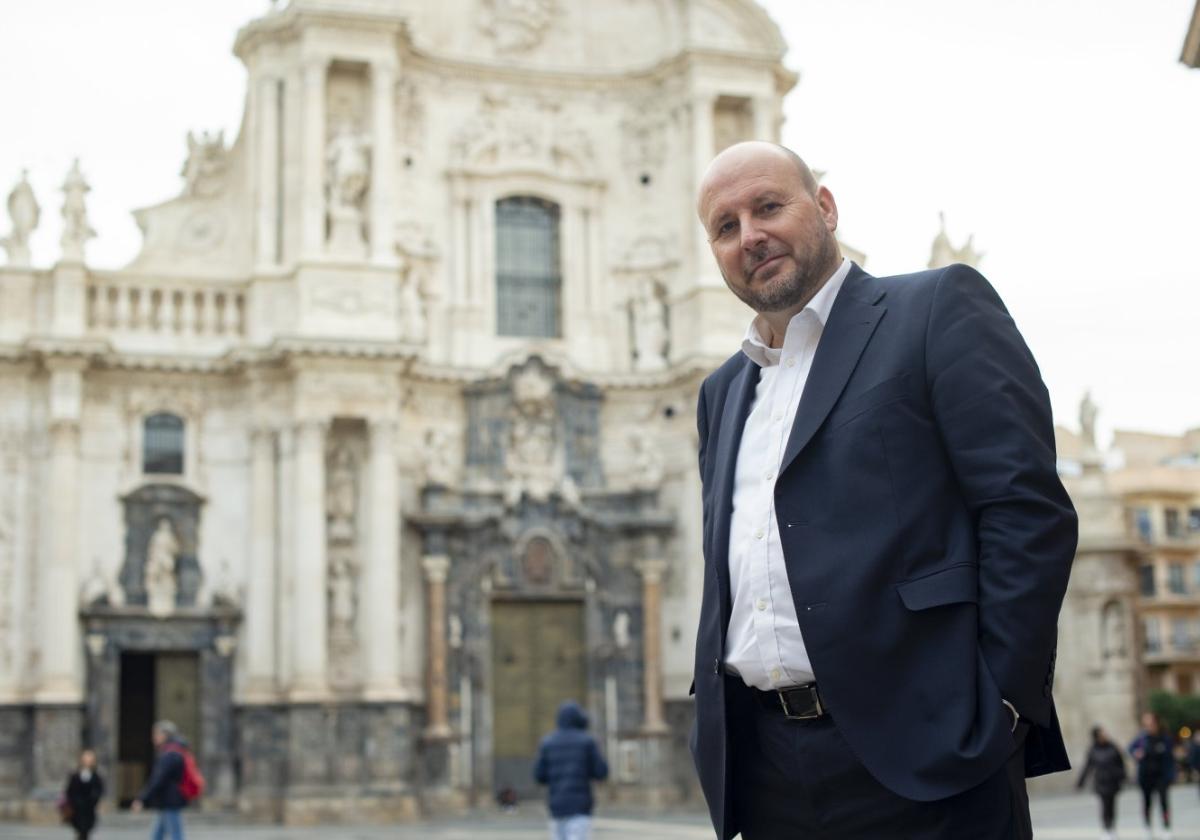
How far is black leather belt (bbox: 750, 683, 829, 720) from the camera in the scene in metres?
3.50

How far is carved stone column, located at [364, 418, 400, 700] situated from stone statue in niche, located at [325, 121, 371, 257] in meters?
3.34

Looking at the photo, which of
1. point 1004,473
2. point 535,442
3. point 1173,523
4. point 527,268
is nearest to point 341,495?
point 535,442

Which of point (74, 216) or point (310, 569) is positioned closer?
point (310, 569)

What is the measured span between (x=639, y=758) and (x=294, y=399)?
8.82 meters

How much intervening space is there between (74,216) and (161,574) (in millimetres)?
6368

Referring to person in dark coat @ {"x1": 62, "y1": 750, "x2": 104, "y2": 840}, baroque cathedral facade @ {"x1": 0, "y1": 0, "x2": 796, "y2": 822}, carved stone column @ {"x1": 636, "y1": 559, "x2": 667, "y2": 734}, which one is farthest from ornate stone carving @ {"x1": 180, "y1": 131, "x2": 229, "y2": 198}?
person in dark coat @ {"x1": 62, "y1": 750, "x2": 104, "y2": 840}

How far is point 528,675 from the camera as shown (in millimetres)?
29797

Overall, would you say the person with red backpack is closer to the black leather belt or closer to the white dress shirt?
the white dress shirt

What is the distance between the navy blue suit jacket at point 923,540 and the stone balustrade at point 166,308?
26.5 m

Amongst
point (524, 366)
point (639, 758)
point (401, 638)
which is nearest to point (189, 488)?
point (401, 638)

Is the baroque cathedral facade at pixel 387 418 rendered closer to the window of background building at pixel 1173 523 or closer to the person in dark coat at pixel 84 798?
the person in dark coat at pixel 84 798

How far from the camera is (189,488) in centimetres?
2866

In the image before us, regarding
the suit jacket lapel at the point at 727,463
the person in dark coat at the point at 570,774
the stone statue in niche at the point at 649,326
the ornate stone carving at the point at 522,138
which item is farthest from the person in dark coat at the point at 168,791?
the ornate stone carving at the point at 522,138

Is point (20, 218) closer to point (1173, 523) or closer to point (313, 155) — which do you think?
point (313, 155)
